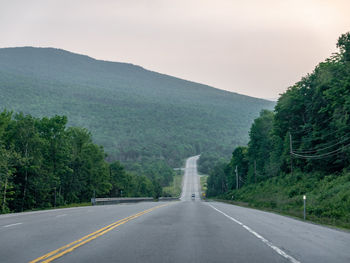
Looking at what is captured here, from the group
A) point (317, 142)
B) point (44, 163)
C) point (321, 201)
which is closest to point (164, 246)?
point (321, 201)

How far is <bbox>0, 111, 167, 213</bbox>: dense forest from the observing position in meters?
52.4

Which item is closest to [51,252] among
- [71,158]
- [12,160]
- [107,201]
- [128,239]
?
[128,239]

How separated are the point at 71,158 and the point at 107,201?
17.5m

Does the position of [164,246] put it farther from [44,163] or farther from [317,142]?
[44,163]

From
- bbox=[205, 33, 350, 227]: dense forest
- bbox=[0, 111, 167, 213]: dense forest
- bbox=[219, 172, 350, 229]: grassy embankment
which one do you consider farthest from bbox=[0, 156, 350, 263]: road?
bbox=[0, 111, 167, 213]: dense forest

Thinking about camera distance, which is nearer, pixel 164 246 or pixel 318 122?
pixel 164 246

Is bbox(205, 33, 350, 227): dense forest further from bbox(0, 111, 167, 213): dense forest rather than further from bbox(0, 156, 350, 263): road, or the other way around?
bbox(0, 111, 167, 213): dense forest

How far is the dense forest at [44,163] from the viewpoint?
5244 centimetres

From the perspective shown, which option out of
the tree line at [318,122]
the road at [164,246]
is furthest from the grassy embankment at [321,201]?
the road at [164,246]

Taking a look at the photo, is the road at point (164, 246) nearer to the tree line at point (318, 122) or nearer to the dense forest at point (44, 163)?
the tree line at point (318, 122)

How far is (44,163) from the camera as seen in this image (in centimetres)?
6334

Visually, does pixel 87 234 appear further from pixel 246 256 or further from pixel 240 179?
pixel 240 179

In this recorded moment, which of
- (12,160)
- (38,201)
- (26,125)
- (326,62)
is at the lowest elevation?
(38,201)

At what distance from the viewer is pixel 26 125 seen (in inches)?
2237
